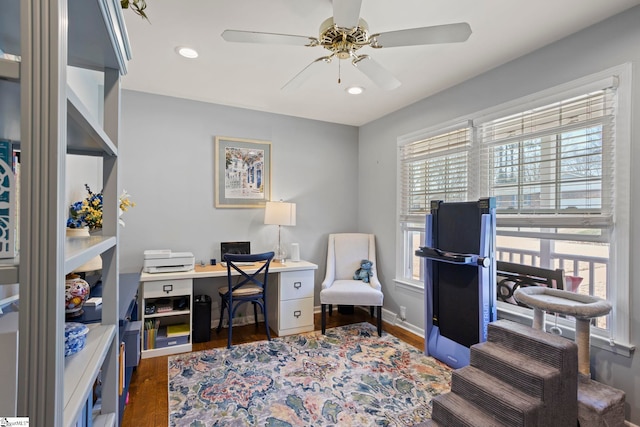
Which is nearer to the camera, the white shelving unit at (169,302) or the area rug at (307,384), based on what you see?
the area rug at (307,384)

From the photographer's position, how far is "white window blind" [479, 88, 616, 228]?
2002 mm

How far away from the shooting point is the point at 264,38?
1.74 m

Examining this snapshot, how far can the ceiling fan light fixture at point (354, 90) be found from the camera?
304cm

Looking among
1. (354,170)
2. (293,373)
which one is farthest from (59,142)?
(354,170)

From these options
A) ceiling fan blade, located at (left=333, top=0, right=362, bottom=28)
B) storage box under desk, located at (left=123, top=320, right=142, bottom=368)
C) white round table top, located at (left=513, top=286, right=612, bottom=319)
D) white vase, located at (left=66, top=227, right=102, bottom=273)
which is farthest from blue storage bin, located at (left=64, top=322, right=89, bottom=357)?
white round table top, located at (left=513, top=286, right=612, bottom=319)

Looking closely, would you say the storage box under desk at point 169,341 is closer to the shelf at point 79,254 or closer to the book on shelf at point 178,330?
the book on shelf at point 178,330

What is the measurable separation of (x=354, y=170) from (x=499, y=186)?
82.6 inches

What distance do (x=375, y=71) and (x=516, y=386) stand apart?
6.60 feet

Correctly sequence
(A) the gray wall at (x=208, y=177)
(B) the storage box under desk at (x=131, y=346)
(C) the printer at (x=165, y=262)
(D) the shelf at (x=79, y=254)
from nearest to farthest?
(D) the shelf at (x=79, y=254), (B) the storage box under desk at (x=131, y=346), (C) the printer at (x=165, y=262), (A) the gray wall at (x=208, y=177)

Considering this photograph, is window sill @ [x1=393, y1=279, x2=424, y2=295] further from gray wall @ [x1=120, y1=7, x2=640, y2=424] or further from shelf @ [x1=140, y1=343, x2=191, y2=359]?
shelf @ [x1=140, y1=343, x2=191, y2=359]

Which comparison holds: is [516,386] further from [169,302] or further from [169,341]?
[169,302]

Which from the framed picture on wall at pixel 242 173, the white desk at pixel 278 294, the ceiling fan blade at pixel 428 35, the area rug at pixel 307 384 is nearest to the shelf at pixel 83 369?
the area rug at pixel 307 384

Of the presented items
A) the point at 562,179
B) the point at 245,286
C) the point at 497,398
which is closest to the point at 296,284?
the point at 245,286

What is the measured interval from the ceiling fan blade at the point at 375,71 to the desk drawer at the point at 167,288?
238 cm
